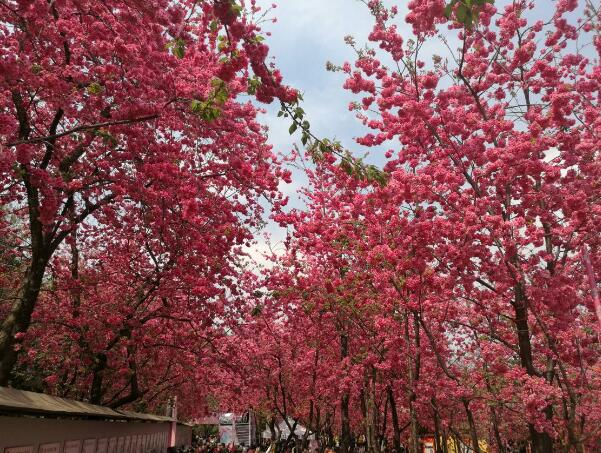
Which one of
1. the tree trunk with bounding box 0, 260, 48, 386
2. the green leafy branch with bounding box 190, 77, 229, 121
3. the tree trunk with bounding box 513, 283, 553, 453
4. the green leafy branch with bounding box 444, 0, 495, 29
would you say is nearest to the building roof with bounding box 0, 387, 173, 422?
the tree trunk with bounding box 0, 260, 48, 386

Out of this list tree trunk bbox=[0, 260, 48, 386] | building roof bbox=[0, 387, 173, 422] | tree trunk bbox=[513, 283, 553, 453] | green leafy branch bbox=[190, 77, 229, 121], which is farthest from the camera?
tree trunk bbox=[0, 260, 48, 386]

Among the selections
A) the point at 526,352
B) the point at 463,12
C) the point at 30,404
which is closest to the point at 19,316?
the point at 30,404

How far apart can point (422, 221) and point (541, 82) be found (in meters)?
4.14

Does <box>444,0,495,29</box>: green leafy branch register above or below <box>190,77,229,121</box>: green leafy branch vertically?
above

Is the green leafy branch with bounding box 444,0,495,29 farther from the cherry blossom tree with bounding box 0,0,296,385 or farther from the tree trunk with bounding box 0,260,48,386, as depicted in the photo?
the tree trunk with bounding box 0,260,48,386

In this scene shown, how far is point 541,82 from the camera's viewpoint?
10.4 meters

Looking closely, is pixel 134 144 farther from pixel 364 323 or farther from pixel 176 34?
pixel 364 323

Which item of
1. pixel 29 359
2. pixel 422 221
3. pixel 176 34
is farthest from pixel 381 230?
pixel 29 359

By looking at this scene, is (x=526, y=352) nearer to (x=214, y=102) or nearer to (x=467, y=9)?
(x=467, y=9)

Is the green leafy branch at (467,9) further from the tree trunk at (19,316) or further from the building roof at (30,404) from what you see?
the tree trunk at (19,316)

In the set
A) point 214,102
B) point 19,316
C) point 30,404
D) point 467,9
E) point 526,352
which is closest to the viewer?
point 467,9

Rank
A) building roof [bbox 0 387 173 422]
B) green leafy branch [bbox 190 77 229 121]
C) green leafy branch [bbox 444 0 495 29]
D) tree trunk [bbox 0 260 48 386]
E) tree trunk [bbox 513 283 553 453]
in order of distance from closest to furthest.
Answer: green leafy branch [bbox 444 0 495 29], green leafy branch [bbox 190 77 229 121], building roof [bbox 0 387 173 422], tree trunk [bbox 513 283 553 453], tree trunk [bbox 0 260 48 386]

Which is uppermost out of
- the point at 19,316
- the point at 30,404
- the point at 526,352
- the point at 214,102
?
the point at 214,102

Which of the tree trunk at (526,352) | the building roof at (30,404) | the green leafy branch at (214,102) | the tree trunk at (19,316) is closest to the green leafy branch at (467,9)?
the green leafy branch at (214,102)
